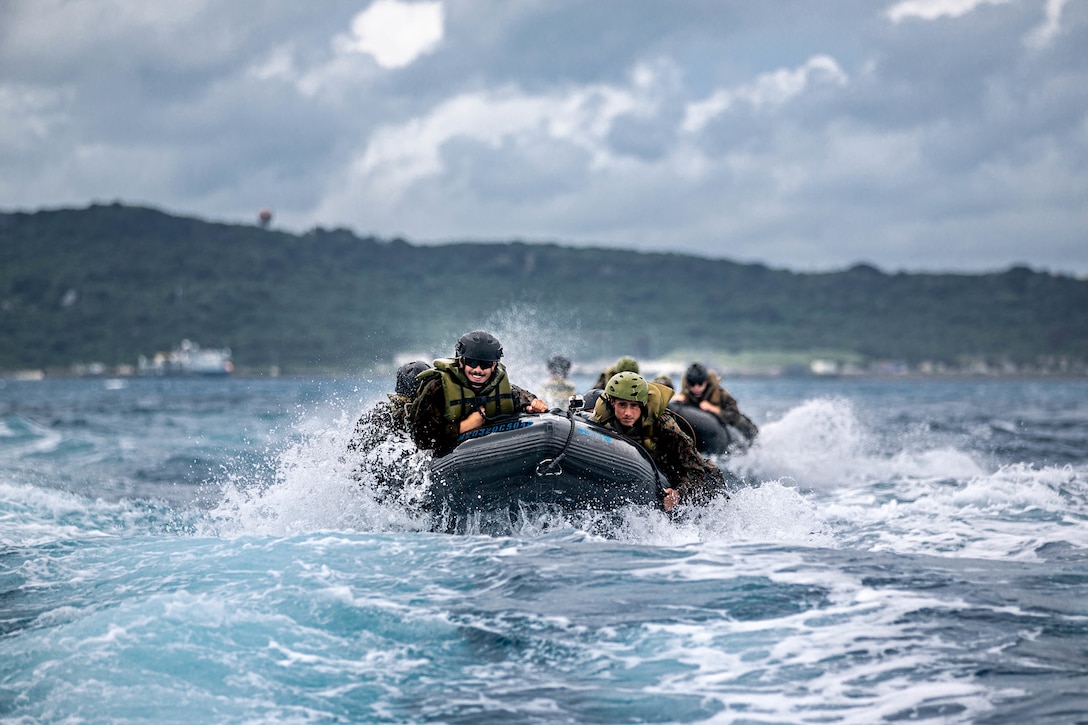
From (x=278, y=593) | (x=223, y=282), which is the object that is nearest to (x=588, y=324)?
(x=223, y=282)

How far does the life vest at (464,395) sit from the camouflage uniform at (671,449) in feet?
3.73

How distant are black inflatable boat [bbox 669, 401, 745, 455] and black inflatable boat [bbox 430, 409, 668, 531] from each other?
8185 millimetres

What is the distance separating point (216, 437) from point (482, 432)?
21.9 m

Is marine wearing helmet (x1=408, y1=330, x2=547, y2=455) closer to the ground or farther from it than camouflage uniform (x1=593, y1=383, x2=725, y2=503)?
farther from it

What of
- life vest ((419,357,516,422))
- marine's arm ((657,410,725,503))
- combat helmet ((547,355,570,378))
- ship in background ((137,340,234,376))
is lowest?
marine's arm ((657,410,725,503))

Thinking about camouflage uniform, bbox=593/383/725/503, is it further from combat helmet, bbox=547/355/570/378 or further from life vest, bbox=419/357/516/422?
combat helmet, bbox=547/355/570/378

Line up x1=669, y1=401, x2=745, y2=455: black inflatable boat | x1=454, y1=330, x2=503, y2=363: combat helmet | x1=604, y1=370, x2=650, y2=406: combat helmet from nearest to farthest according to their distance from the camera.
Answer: x1=454, y1=330, x2=503, y2=363: combat helmet, x1=604, y1=370, x2=650, y2=406: combat helmet, x1=669, y1=401, x2=745, y2=455: black inflatable boat

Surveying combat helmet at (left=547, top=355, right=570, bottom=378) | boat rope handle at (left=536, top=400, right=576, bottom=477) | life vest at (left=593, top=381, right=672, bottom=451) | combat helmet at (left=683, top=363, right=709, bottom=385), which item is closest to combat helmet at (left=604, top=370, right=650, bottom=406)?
life vest at (left=593, top=381, right=672, bottom=451)

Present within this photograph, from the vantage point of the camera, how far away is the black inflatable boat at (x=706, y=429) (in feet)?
64.4

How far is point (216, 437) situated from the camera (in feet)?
104

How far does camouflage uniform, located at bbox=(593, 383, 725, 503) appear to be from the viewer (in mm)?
12195

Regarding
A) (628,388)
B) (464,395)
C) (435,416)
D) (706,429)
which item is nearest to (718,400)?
(706,429)

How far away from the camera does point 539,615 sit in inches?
320

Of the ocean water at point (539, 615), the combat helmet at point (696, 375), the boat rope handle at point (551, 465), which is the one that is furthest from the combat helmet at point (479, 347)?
the combat helmet at point (696, 375)
